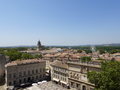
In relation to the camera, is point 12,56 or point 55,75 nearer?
point 55,75

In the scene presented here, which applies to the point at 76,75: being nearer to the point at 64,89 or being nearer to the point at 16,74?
the point at 64,89

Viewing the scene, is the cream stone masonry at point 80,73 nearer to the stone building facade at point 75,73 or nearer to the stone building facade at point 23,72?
the stone building facade at point 75,73

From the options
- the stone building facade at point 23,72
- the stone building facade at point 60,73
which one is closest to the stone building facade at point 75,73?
the stone building facade at point 60,73

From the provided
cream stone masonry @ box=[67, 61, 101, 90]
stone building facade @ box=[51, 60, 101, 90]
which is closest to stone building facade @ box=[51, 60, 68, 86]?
stone building facade @ box=[51, 60, 101, 90]

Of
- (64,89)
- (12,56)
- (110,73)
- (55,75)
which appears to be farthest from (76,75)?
(12,56)

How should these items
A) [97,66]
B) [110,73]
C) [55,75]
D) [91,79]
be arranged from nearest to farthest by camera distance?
[110,73] < [91,79] < [97,66] < [55,75]

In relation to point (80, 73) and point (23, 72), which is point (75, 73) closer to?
point (80, 73)

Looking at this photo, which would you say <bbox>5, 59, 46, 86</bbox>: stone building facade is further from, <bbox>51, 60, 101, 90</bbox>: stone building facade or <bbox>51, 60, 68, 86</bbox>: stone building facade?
<bbox>51, 60, 101, 90</bbox>: stone building facade

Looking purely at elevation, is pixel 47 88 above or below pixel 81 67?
below
